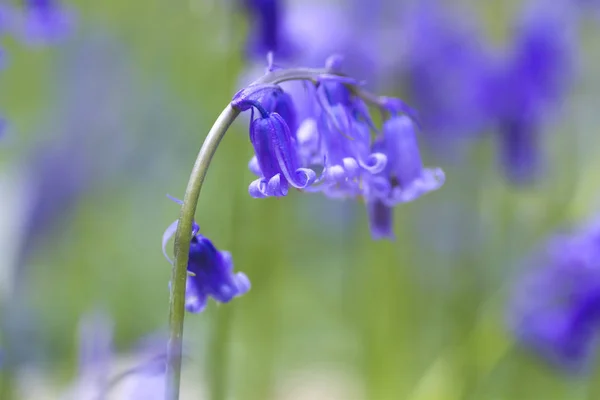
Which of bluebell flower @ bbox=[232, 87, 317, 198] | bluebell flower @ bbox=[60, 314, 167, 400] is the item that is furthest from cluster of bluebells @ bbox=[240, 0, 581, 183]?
bluebell flower @ bbox=[232, 87, 317, 198]

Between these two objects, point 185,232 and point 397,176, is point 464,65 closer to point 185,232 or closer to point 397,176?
point 397,176

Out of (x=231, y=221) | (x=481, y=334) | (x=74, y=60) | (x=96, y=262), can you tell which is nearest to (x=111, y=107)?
(x=74, y=60)

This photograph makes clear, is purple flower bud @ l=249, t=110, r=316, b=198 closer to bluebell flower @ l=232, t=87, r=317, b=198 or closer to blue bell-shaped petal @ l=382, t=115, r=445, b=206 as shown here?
bluebell flower @ l=232, t=87, r=317, b=198

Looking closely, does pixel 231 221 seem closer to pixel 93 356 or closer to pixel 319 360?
pixel 93 356

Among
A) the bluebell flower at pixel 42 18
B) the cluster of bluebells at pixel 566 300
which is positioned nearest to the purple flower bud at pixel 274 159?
A: the bluebell flower at pixel 42 18

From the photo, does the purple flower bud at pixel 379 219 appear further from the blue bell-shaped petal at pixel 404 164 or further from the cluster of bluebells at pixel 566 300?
the cluster of bluebells at pixel 566 300

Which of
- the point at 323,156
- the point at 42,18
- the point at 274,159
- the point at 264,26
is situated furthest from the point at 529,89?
the point at 274,159

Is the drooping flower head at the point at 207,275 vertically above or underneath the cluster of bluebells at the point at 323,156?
underneath
